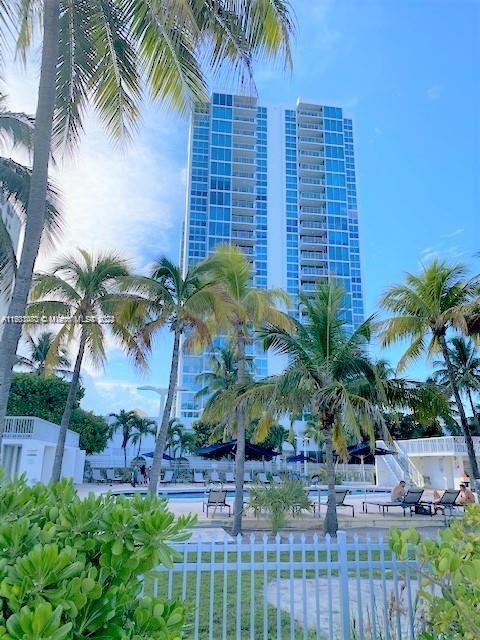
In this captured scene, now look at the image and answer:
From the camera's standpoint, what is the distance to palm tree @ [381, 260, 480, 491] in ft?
49.1

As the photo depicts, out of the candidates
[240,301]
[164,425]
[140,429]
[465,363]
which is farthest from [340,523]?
[140,429]

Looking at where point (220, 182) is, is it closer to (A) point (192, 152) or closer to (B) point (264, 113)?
(A) point (192, 152)

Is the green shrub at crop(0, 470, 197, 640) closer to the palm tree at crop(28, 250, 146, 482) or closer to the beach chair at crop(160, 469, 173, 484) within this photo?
the palm tree at crop(28, 250, 146, 482)

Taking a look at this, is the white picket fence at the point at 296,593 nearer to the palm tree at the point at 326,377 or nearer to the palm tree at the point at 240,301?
the palm tree at the point at 326,377

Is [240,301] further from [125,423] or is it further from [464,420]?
[125,423]

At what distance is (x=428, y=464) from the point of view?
2898 cm

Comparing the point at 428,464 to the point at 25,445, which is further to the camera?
the point at 428,464

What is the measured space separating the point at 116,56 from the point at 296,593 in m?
7.91

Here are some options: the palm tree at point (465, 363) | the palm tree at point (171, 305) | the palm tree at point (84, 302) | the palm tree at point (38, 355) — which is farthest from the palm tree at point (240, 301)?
the palm tree at point (38, 355)

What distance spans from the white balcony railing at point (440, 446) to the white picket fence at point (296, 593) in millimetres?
18799

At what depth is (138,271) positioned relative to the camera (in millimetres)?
14883

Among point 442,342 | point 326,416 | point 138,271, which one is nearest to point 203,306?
point 138,271

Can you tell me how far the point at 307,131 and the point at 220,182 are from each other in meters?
15.2

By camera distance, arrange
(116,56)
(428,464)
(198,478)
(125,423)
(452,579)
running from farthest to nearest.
Result: 1. (125,423)
2. (198,478)
3. (428,464)
4. (116,56)
5. (452,579)
